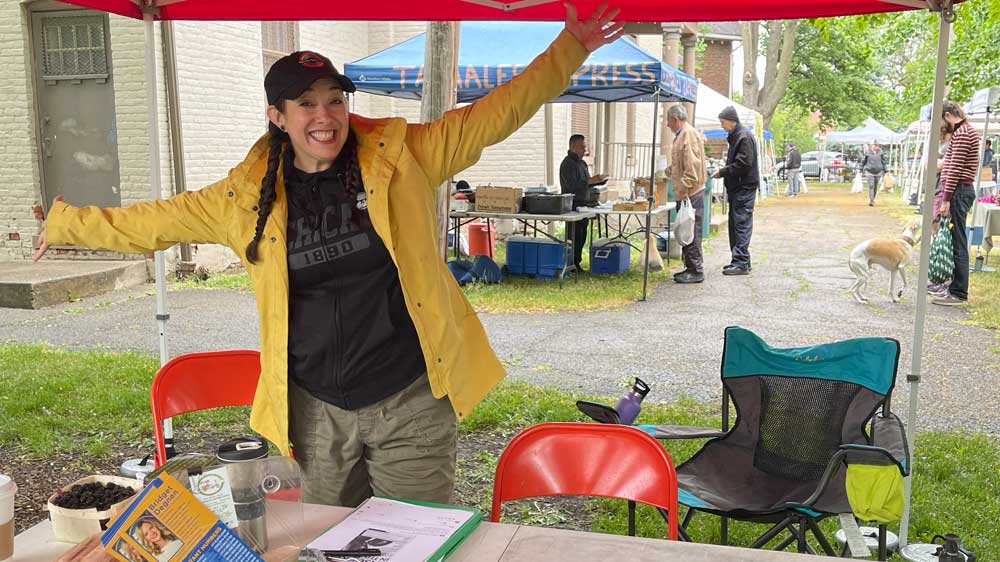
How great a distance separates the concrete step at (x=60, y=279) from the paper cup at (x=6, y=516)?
8153mm

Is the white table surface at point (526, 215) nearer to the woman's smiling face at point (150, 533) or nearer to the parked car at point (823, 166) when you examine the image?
the woman's smiling face at point (150, 533)

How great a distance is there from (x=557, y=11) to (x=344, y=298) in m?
1.67

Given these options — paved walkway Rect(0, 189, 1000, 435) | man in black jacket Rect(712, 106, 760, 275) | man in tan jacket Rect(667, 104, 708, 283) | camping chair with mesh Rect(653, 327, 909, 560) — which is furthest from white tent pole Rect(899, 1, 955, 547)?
man in black jacket Rect(712, 106, 760, 275)

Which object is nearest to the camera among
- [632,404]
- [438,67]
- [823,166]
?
[632,404]

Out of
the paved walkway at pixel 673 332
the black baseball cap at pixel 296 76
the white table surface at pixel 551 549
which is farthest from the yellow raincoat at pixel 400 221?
the paved walkway at pixel 673 332

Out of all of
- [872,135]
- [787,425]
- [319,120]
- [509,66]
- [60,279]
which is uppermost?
[509,66]

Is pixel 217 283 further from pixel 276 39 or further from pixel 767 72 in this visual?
pixel 767 72

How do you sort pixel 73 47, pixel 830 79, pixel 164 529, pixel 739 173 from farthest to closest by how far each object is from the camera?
pixel 830 79 < pixel 739 173 < pixel 73 47 < pixel 164 529

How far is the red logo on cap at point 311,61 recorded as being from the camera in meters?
2.41

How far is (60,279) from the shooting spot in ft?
31.1

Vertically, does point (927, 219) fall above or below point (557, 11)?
below

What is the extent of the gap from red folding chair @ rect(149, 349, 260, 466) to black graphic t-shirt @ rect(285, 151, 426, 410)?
914 mm

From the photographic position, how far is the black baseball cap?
238 cm

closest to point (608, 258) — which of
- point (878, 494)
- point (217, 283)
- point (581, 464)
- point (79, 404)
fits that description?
point (217, 283)
